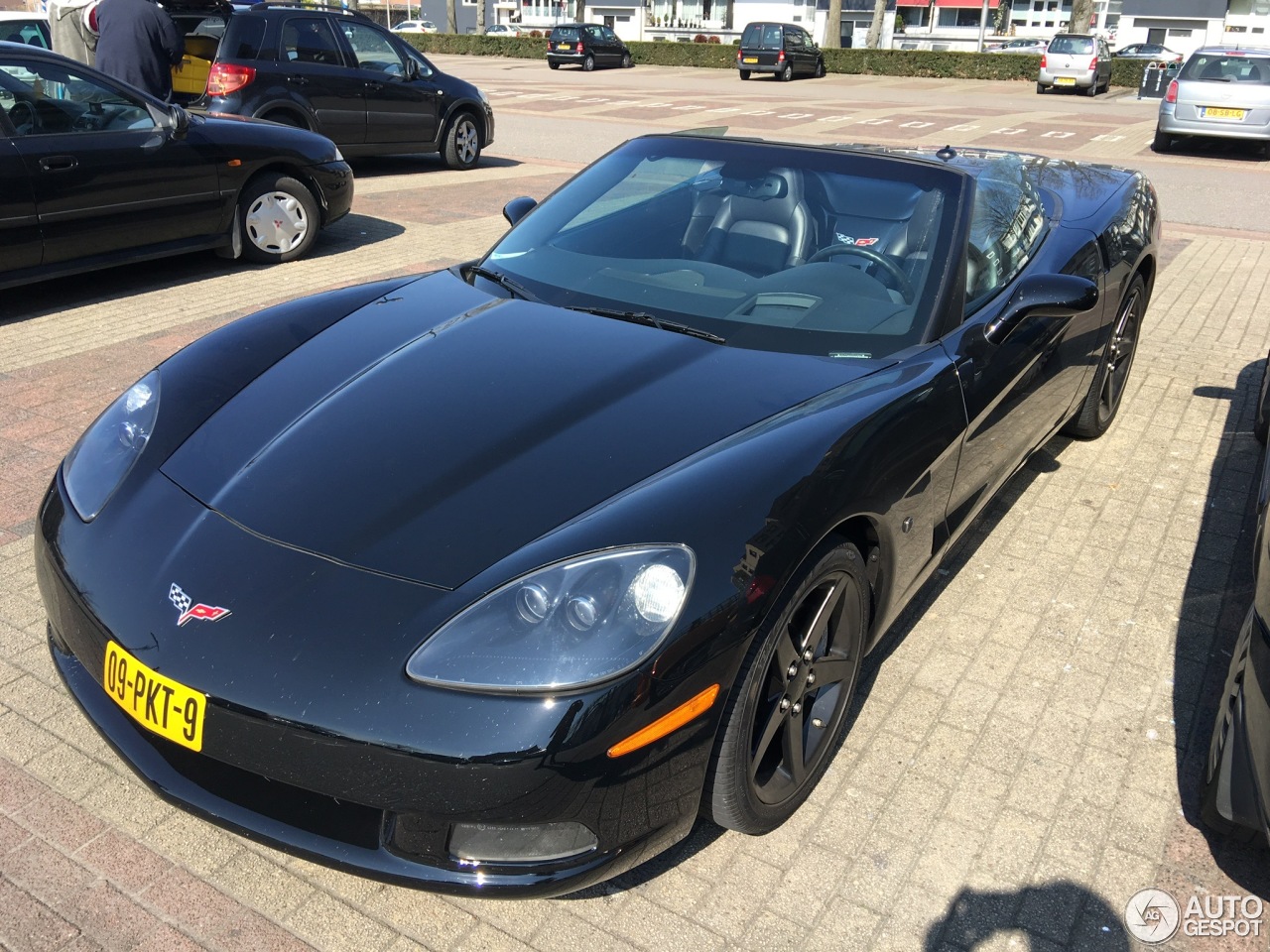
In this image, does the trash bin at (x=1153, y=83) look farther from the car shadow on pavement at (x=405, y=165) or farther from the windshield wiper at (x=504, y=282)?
the windshield wiper at (x=504, y=282)

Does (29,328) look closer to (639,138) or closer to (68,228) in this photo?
(68,228)

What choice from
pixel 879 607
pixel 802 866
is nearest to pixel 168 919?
pixel 802 866

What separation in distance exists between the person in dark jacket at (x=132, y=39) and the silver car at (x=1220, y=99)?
13982mm

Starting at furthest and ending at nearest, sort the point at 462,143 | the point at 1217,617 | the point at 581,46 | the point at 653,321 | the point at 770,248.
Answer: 1. the point at 581,46
2. the point at 462,143
3. the point at 1217,617
4. the point at 770,248
5. the point at 653,321

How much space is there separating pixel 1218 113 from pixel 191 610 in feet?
57.8

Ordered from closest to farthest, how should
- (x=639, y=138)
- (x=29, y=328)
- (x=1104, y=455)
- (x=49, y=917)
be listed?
1. (x=49, y=917)
2. (x=639, y=138)
3. (x=1104, y=455)
4. (x=29, y=328)

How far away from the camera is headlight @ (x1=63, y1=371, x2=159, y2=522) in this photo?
8.43 ft

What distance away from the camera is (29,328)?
245 inches

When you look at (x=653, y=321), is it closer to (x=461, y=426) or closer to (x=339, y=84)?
(x=461, y=426)

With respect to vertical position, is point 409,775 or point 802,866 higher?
point 409,775

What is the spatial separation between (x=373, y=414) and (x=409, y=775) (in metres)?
1.02

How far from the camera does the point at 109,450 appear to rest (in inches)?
107

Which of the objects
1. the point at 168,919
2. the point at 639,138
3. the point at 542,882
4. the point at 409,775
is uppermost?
the point at 639,138

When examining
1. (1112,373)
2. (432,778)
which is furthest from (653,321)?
(1112,373)
